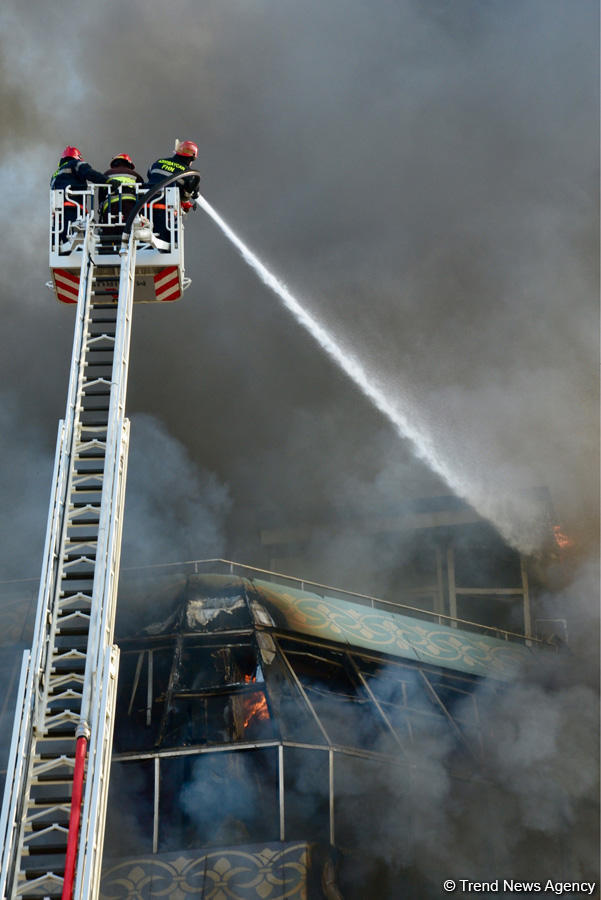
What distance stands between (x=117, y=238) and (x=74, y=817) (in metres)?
6.97

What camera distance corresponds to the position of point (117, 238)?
41.0 ft

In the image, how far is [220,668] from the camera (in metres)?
16.5

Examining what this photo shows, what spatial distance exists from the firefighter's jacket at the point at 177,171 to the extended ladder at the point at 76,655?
6.41ft

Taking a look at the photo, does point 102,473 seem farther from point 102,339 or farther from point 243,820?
point 243,820

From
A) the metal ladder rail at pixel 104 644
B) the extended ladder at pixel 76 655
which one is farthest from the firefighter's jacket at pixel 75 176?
the metal ladder rail at pixel 104 644

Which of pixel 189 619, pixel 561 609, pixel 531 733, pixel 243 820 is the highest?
pixel 561 609

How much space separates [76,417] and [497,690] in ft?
36.2

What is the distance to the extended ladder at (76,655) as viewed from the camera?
8766 mm

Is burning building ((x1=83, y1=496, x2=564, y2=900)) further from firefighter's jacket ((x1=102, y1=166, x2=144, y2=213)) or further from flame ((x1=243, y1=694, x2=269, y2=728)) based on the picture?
firefighter's jacket ((x1=102, y1=166, x2=144, y2=213))

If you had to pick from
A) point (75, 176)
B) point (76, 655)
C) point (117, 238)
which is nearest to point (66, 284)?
point (117, 238)

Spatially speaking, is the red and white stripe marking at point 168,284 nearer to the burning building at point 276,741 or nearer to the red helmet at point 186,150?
the red helmet at point 186,150

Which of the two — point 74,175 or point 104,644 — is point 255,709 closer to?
point 104,644

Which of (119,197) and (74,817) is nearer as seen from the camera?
(74,817)

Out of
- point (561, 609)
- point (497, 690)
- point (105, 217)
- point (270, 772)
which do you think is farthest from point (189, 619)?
point (561, 609)
